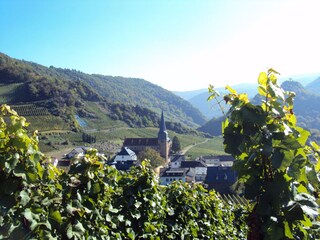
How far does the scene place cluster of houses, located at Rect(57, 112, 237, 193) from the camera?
2037 inches

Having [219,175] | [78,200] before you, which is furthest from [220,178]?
[78,200]

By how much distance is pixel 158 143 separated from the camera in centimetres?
7919

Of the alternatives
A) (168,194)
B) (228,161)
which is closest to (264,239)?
(168,194)

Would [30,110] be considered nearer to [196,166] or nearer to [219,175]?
[196,166]

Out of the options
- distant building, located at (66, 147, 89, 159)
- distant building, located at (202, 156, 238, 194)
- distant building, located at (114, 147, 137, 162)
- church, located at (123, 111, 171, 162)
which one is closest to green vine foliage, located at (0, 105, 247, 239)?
distant building, located at (66, 147, 89, 159)

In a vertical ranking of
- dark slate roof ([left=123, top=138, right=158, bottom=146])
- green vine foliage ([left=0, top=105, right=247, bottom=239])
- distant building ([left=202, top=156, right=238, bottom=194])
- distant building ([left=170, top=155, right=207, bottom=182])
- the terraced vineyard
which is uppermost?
green vine foliage ([left=0, top=105, right=247, bottom=239])

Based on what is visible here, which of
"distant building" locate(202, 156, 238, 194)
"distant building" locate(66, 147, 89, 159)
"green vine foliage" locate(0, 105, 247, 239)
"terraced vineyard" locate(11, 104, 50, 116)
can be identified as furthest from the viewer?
"terraced vineyard" locate(11, 104, 50, 116)

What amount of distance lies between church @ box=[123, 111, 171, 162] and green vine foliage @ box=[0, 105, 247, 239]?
69.9m

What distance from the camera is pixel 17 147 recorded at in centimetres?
234

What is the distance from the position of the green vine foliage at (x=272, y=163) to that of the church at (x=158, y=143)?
239 ft

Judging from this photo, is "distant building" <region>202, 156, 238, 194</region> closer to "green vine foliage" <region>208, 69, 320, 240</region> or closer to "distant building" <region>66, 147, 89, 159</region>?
"distant building" <region>66, 147, 89, 159</region>

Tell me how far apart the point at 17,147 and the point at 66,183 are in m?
1.15

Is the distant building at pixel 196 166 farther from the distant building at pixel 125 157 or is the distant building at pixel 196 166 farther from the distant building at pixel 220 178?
the distant building at pixel 125 157

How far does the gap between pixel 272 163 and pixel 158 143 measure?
77.2 meters
